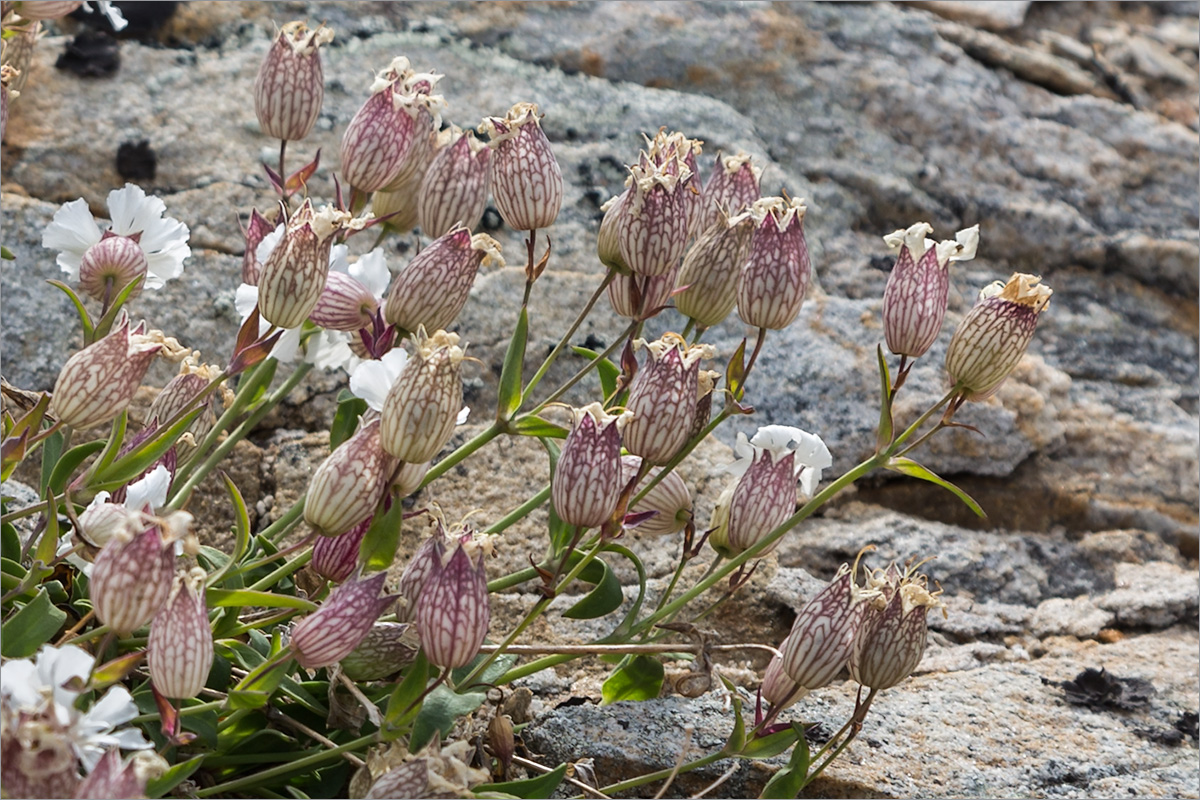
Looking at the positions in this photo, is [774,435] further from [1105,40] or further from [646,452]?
[1105,40]

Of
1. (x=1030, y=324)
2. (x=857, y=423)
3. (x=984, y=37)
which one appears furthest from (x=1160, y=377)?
(x=1030, y=324)

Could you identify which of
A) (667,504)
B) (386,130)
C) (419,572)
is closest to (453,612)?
(419,572)

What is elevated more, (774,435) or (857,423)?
(774,435)

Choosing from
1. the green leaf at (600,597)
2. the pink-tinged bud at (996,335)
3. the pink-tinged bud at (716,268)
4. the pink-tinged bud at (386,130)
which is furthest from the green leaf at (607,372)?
the pink-tinged bud at (996,335)

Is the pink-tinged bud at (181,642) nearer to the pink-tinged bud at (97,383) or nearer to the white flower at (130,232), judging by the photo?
the pink-tinged bud at (97,383)

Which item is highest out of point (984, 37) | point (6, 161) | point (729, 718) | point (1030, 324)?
point (984, 37)

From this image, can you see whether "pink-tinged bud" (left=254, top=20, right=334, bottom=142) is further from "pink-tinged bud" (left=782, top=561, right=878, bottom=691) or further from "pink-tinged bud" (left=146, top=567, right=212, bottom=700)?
"pink-tinged bud" (left=782, top=561, right=878, bottom=691)
